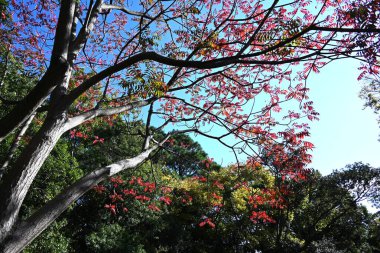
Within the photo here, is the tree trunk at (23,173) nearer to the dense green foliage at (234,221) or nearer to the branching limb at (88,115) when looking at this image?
the branching limb at (88,115)

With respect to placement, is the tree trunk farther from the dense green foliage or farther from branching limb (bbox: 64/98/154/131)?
the dense green foliage

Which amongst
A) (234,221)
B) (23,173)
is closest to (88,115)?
(23,173)

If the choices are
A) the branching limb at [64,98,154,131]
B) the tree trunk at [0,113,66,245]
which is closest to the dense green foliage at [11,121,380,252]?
the branching limb at [64,98,154,131]

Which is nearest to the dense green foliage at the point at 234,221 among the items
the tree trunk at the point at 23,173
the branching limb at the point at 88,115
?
the branching limb at the point at 88,115

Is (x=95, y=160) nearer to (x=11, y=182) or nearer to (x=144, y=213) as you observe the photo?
(x=144, y=213)

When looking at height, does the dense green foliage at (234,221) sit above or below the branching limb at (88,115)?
above

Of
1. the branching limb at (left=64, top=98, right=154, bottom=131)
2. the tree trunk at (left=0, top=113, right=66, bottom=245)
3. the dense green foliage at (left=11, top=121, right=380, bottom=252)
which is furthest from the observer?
the dense green foliage at (left=11, top=121, right=380, bottom=252)

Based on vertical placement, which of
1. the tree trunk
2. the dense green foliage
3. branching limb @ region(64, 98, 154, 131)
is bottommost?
the tree trunk

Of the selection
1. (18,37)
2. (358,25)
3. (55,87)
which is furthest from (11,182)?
(18,37)

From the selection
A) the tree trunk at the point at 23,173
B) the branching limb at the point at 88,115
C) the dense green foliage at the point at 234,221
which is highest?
the dense green foliage at the point at 234,221

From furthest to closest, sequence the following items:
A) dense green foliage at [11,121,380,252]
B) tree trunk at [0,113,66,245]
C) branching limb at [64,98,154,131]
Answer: dense green foliage at [11,121,380,252] < branching limb at [64,98,154,131] < tree trunk at [0,113,66,245]

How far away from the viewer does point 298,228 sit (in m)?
13.7

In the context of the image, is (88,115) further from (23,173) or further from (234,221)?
(234,221)

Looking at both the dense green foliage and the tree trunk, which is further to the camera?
the dense green foliage
